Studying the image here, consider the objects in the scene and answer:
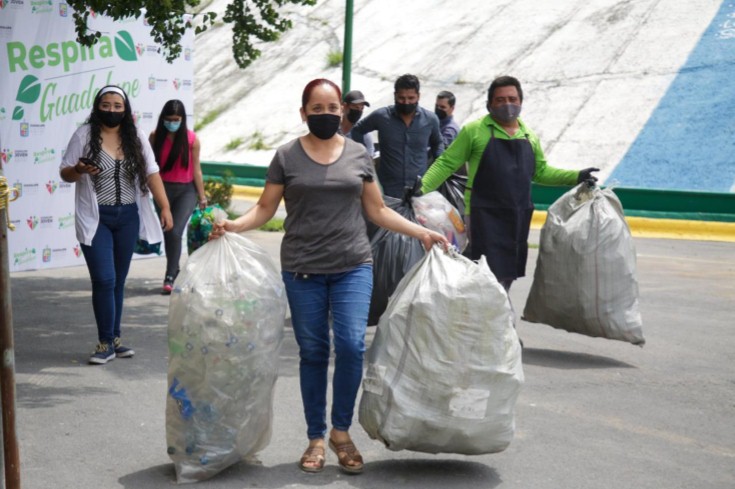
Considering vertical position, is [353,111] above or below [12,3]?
below

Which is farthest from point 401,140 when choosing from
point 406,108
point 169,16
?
point 169,16

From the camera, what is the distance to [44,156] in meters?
11.1

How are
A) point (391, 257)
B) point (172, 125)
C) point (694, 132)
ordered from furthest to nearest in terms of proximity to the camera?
point (694, 132) → point (172, 125) → point (391, 257)

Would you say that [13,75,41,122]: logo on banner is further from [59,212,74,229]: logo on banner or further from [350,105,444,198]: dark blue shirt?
[350,105,444,198]: dark blue shirt

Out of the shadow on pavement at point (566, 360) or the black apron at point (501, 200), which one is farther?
the shadow on pavement at point (566, 360)

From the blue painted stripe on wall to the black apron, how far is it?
11.5 m

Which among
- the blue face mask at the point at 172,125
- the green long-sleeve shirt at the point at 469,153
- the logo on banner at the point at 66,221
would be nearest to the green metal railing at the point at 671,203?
the logo on banner at the point at 66,221

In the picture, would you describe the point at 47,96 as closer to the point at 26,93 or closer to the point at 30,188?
the point at 26,93

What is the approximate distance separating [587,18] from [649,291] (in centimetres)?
1468

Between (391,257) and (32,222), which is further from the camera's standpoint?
(32,222)

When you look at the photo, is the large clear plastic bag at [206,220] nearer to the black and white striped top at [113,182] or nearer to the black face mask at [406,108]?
the black and white striped top at [113,182]

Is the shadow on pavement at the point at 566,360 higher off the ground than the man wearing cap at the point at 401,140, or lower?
lower

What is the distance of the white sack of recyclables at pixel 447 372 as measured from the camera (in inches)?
194

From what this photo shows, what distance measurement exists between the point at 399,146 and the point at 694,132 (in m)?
12.2
